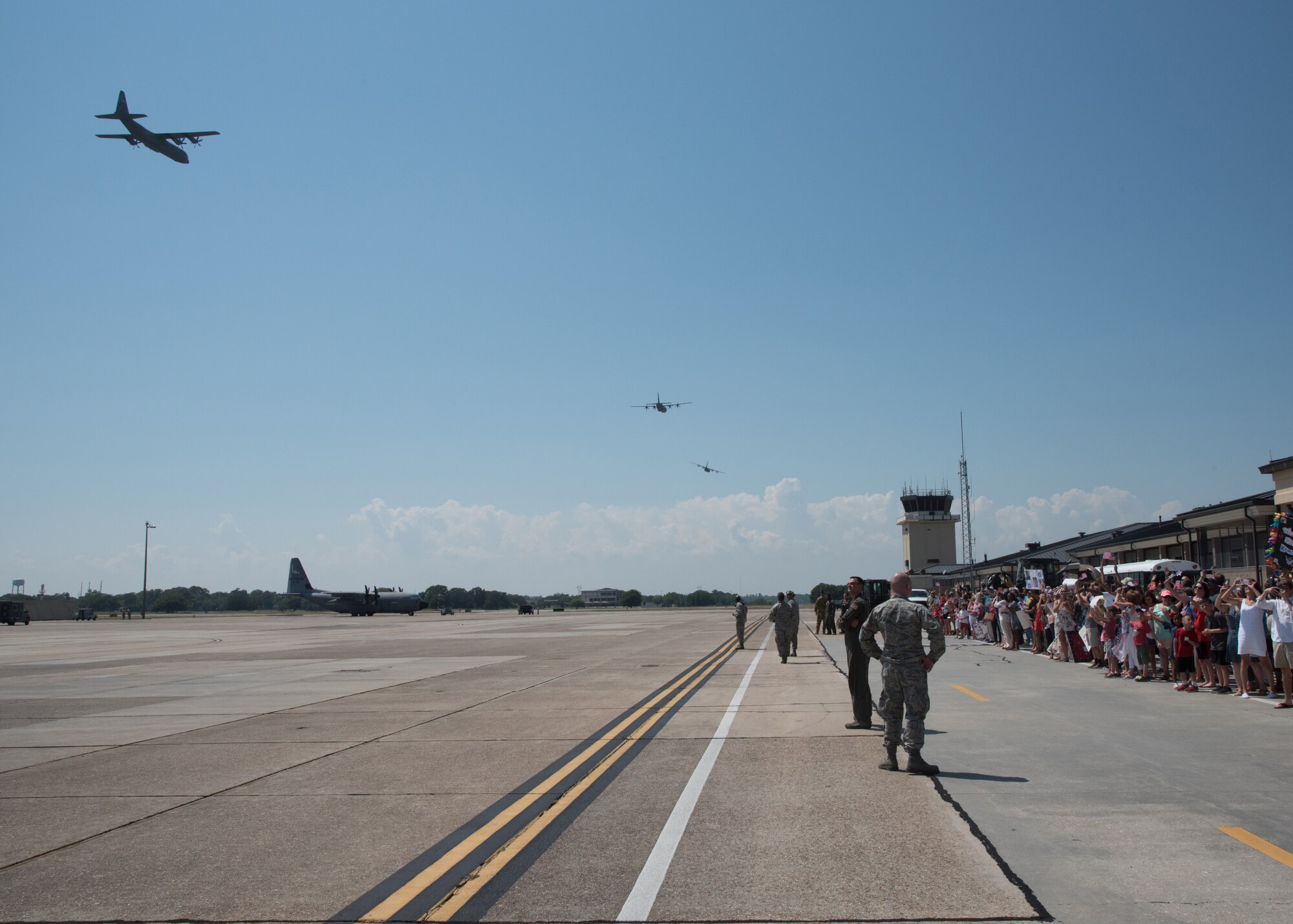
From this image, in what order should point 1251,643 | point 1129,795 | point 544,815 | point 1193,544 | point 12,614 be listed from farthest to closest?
point 12,614
point 1193,544
point 1251,643
point 1129,795
point 544,815

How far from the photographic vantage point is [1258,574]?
29.7 metres

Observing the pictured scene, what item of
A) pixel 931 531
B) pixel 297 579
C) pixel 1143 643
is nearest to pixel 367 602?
pixel 297 579

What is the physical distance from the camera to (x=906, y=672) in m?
8.34

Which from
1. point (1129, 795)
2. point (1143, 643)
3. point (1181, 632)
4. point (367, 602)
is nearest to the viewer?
point (1129, 795)

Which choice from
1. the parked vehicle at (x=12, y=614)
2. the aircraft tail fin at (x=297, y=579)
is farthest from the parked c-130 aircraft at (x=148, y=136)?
the aircraft tail fin at (x=297, y=579)

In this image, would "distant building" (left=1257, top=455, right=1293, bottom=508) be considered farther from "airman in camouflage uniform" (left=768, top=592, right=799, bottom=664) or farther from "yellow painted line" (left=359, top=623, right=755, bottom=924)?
"yellow painted line" (left=359, top=623, right=755, bottom=924)

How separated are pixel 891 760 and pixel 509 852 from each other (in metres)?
3.97

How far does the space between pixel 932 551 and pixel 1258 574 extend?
238 feet

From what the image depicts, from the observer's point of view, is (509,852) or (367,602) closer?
(509,852)

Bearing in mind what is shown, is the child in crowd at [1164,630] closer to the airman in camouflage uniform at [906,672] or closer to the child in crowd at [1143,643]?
the child in crowd at [1143,643]

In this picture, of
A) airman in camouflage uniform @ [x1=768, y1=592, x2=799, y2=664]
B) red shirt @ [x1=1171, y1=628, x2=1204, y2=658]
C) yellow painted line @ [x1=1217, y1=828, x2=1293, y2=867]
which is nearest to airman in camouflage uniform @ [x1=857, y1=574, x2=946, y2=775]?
yellow painted line @ [x1=1217, y1=828, x2=1293, y2=867]

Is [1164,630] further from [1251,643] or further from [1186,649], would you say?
[1251,643]

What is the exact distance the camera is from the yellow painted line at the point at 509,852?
4.88 meters

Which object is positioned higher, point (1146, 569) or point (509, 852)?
point (1146, 569)
